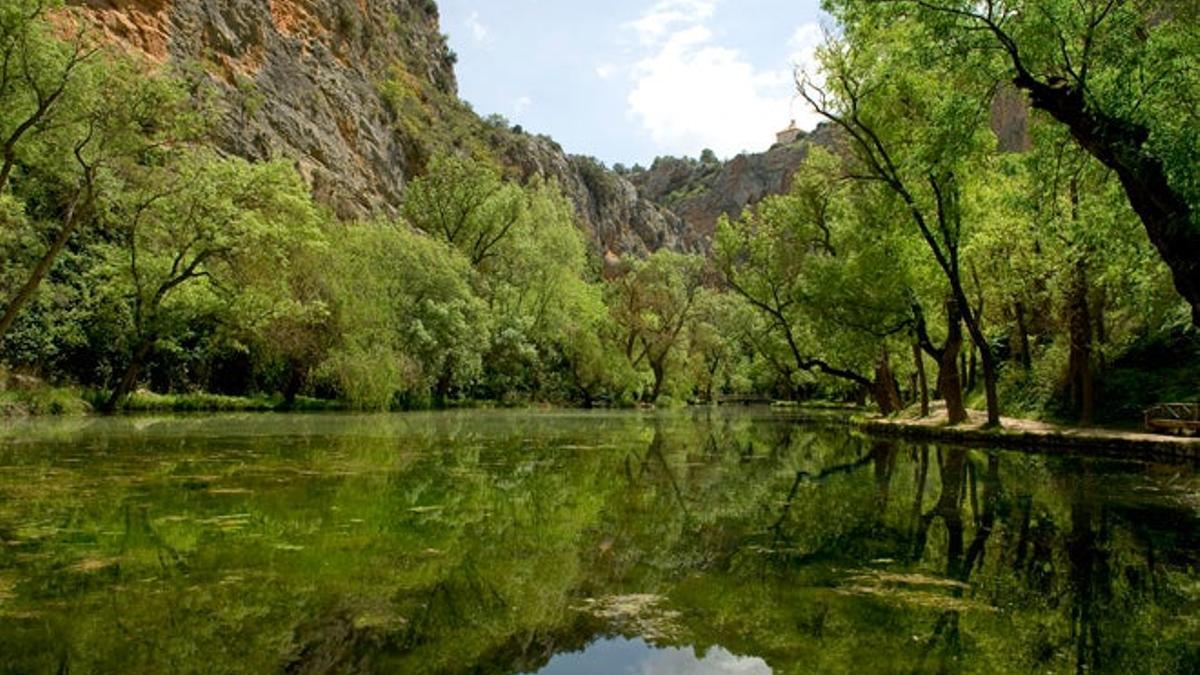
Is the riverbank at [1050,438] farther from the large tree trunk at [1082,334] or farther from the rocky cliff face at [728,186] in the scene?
the rocky cliff face at [728,186]

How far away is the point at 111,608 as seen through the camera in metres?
4.65

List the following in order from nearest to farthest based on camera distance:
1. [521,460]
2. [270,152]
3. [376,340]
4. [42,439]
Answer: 1. [521,460]
2. [42,439]
3. [376,340]
4. [270,152]

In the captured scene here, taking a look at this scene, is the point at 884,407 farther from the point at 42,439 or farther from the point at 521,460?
the point at 42,439

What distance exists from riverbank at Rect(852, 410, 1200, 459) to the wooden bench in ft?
1.28

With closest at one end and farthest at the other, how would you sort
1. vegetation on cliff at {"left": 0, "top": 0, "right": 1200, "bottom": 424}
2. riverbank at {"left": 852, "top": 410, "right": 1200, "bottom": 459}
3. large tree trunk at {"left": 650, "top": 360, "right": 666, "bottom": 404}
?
vegetation on cliff at {"left": 0, "top": 0, "right": 1200, "bottom": 424}
riverbank at {"left": 852, "top": 410, "right": 1200, "bottom": 459}
large tree trunk at {"left": 650, "top": 360, "right": 666, "bottom": 404}

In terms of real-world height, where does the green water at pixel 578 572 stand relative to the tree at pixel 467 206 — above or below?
below

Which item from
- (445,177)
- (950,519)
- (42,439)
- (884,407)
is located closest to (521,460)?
(950,519)

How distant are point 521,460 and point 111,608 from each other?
392 inches

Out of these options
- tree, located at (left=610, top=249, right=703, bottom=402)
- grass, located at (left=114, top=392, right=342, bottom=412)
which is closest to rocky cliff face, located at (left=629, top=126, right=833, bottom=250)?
tree, located at (left=610, top=249, right=703, bottom=402)

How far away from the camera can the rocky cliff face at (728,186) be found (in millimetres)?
152625

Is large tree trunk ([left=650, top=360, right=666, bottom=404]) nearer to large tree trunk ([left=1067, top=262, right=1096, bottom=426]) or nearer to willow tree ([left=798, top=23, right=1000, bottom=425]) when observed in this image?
willow tree ([left=798, top=23, right=1000, bottom=425])

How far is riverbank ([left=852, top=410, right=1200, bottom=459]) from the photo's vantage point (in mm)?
16328

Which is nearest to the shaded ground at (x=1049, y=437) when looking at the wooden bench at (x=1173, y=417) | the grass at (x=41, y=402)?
the wooden bench at (x=1173, y=417)

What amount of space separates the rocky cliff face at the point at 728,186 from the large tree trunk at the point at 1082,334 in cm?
12107
